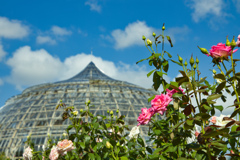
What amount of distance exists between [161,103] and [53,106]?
32233mm

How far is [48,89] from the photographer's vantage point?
38.6 meters

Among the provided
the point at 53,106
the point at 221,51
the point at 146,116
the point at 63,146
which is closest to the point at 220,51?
the point at 221,51

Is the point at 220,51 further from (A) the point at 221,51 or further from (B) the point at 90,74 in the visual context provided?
(B) the point at 90,74

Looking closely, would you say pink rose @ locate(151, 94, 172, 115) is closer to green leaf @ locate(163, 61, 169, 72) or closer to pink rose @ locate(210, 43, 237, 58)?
green leaf @ locate(163, 61, 169, 72)

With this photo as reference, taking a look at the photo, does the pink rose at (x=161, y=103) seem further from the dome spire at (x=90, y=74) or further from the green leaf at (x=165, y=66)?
the dome spire at (x=90, y=74)

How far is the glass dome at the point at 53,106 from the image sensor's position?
2928cm

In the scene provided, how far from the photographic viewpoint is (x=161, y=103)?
241 cm

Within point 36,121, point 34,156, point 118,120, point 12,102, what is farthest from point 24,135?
point 118,120

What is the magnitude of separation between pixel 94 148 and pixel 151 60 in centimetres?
152

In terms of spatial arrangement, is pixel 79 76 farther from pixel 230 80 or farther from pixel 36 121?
pixel 230 80

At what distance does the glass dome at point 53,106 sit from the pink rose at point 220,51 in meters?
27.2

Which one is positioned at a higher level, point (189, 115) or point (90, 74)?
point (90, 74)

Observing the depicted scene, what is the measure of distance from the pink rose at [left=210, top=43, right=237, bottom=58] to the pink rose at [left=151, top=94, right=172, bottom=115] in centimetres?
62

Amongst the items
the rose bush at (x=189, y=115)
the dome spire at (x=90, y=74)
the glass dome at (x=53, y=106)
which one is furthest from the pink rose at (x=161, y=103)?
the dome spire at (x=90, y=74)
